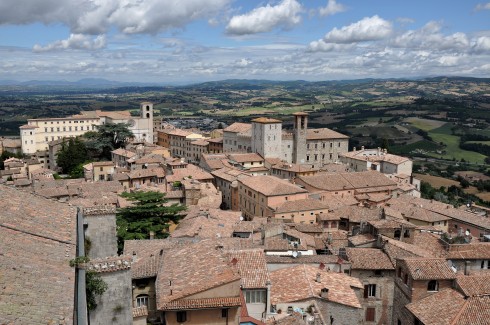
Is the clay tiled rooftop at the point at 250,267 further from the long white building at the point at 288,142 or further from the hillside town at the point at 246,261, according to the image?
the long white building at the point at 288,142

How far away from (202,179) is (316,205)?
17.5 metres

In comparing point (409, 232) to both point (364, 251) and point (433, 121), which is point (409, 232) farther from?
point (433, 121)

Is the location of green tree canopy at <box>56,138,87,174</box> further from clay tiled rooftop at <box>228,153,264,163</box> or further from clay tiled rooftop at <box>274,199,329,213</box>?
clay tiled rooftop at <box>274,199,329,213</box>

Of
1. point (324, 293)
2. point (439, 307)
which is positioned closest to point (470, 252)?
point (439, 307)

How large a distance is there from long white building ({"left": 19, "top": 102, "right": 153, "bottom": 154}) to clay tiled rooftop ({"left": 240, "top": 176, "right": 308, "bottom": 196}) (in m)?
48.4

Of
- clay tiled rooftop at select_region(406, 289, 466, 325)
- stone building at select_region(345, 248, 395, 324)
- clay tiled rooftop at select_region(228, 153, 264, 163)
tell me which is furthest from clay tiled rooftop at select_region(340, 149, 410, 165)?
clay tiled rooftop at select_region(406, 289, 466, 325)

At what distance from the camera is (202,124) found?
190250mm

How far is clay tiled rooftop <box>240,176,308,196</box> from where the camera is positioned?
4894cm

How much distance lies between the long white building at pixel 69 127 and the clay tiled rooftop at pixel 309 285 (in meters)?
77.7

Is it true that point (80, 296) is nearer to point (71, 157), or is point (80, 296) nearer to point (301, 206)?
point (301, 206)

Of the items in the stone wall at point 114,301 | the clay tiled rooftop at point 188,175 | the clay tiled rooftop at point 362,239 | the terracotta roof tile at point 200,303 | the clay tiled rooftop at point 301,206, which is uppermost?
the stone wall at point 114,301

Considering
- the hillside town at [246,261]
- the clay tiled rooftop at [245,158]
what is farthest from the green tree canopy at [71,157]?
the clay tiled rooftop at [245,158]

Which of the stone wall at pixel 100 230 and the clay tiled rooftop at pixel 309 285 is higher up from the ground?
the stone wall at pixel 100 230

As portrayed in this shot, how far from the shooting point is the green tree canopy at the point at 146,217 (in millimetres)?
31591
